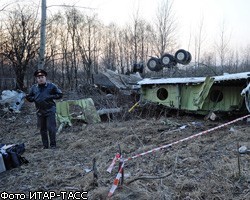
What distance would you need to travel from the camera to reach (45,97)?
605 centimetres

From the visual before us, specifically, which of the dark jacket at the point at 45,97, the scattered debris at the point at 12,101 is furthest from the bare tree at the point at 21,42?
the dark jacket at the point at 45,97

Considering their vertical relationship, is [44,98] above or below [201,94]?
above

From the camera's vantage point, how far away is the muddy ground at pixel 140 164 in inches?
147

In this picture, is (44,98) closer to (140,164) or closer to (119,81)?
(140,164)

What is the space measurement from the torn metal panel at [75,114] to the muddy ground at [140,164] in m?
0.54

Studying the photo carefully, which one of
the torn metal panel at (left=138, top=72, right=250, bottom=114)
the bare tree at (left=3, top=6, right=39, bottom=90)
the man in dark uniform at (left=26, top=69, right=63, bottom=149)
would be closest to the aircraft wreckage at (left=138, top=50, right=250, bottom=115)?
the torn metal panel at (left=138, top=72, right=250, bottom=114)

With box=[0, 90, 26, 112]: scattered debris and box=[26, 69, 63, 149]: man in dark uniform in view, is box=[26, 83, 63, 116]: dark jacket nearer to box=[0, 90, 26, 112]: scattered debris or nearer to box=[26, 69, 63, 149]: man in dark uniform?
box=[26, 69, 63, 149]: man in dark uniform

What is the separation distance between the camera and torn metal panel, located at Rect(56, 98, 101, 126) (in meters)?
9.18

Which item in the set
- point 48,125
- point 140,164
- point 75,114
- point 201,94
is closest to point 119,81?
point 75,114

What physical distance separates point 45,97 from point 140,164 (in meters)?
2.72

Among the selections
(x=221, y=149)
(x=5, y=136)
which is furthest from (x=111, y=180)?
(x=5, y=136)

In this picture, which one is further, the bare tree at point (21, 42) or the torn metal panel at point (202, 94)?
the bare tree at point (21, 42)

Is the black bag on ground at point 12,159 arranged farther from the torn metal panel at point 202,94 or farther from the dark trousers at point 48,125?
the torn metal panel at point 202,94

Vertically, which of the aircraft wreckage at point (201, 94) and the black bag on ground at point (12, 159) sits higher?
the aircraft wreckage at point (201, 94)
